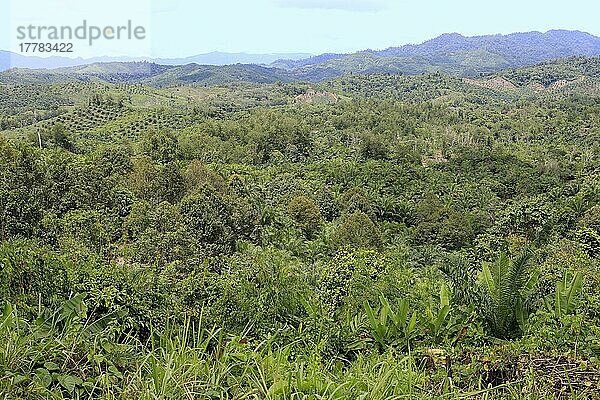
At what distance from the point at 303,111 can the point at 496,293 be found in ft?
213

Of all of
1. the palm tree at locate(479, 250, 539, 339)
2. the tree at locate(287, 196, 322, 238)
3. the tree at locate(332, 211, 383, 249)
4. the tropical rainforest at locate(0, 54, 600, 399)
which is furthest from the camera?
the tree at locate(287, 196, 322, 238)

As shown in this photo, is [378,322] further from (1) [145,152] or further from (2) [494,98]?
(2) [494,98]

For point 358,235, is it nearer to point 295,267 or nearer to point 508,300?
point 295,267

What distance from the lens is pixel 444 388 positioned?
2.35 metres

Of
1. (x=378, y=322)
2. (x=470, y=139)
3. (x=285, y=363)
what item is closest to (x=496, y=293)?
Result: (x=378, y=322)

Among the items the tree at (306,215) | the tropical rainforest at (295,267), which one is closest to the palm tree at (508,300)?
the tropical rainforest at (295,267)

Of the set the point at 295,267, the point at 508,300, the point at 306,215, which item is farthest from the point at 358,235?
the point at 508,300

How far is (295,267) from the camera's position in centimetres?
1145

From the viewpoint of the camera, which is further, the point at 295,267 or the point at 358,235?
the point at 358,235

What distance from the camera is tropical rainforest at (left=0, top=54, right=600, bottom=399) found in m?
2.17

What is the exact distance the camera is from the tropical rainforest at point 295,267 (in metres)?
2.17

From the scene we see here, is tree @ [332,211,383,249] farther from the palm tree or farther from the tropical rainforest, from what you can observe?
the palm tree

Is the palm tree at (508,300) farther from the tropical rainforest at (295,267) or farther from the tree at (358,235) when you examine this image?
the tree at (358,235)

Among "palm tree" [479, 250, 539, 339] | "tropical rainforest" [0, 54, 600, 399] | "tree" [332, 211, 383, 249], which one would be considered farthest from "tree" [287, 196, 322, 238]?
"palm tree" [479, 250, 539, 339]
